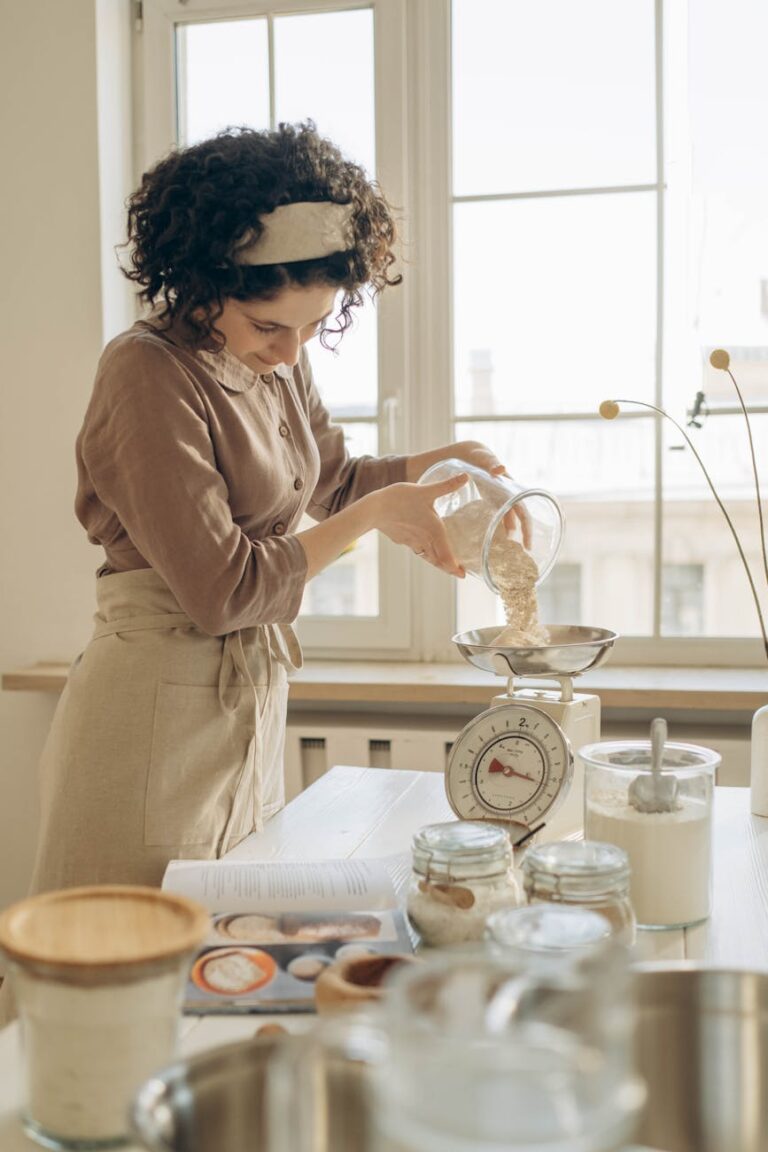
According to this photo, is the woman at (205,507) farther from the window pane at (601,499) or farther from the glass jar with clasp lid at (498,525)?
the window pane at (601,499)

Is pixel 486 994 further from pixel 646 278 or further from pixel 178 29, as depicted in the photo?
pixel 178 29

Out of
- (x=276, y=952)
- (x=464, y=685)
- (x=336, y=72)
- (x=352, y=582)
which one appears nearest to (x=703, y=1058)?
(x=276, y=952)

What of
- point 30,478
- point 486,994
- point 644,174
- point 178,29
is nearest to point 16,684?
point 30,478

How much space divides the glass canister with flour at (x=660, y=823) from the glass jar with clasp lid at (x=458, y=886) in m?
0.20

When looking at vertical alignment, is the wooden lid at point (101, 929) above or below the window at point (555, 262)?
below

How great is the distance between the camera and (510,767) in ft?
4.60

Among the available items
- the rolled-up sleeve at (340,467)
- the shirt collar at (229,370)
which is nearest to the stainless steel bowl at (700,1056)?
the shirt collar at (229,370)

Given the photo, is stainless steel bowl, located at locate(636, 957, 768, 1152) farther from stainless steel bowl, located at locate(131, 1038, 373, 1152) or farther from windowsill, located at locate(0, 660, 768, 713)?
windowsill, located at locate(0, 660, 768, 713)

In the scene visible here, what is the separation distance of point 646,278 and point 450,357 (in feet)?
1.61

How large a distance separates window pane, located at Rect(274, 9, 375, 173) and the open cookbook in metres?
2.08

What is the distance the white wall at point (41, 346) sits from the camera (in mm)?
2869

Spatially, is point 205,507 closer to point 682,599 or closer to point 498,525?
point 498,525

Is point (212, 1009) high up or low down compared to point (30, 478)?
down

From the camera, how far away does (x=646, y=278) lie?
9.29 feet
